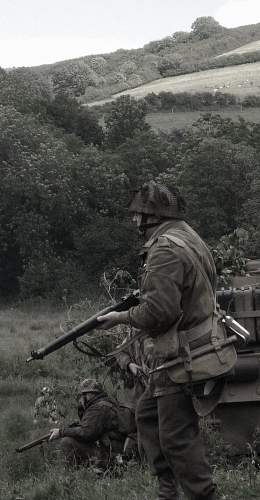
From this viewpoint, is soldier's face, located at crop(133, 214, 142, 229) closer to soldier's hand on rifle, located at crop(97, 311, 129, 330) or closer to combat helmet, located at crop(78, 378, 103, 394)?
soldier's hand on rifle, located at crop(97, 311, 129, 330)

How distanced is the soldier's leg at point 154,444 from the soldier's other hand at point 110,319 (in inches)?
17.8

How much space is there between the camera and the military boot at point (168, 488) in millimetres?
4828

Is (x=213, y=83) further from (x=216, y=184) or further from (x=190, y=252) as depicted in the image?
(x=190, y=252)

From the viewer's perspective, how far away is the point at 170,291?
14.5ft

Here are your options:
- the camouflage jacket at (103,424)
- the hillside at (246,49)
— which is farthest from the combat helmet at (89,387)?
the hillside at (246,49)

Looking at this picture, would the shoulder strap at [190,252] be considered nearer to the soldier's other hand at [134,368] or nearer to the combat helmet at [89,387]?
the soldier's other hand at [134,368]

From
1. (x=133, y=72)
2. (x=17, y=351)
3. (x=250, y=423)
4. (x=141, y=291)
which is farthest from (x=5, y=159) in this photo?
(x=133, y=72)

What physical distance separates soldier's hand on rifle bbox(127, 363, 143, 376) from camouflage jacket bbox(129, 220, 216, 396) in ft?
10.1

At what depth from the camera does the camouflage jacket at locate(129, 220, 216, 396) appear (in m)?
4.43

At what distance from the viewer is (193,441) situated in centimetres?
455

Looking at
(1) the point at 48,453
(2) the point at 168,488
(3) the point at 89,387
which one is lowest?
(1) the point at 48,453

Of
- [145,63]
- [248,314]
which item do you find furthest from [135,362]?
[145,63]

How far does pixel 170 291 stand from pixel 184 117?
50.7m

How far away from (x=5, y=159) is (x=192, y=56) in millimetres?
61203
